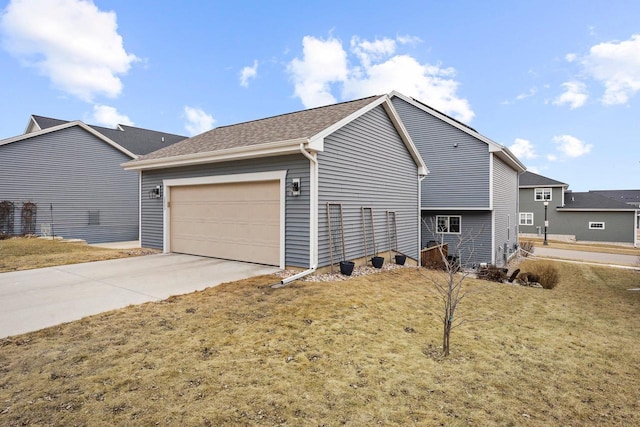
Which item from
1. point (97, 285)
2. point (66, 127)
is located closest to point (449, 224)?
point (97, 285)

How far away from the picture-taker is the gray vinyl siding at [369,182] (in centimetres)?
761

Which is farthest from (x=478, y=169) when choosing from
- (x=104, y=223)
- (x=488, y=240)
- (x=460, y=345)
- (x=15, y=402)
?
(x=104, y=223)

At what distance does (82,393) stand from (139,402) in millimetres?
546

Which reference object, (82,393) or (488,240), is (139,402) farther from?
(488,240)

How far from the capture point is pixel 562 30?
12.0 metres

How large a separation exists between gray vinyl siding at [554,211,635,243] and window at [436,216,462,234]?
19.1 metres

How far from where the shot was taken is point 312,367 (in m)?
3.23

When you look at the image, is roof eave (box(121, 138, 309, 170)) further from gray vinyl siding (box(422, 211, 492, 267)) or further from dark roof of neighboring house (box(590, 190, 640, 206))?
dark roof of neighboring house (box(590, 190, 640, 206))

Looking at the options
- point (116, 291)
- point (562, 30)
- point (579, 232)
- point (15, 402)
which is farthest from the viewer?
point (579, 232)

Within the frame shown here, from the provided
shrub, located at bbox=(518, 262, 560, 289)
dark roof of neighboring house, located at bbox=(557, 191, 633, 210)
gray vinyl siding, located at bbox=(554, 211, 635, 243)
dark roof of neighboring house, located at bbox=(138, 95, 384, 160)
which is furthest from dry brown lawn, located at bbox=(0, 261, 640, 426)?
dark roof of neighboring house, located at bbox=(557, 191, 633, 210)

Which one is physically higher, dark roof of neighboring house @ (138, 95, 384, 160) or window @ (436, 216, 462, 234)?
dark roof of neighboring house @ (138, 95, 384, 160)

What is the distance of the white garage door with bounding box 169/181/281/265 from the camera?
798 centimetres

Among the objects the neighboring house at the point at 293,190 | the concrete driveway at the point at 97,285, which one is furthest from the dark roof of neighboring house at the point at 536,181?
the concrete driveway at the point at 97,285

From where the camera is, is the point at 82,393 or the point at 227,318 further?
the point at 227,318
